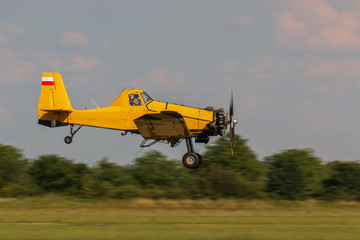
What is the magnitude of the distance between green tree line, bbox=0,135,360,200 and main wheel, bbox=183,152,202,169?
35.3 ft

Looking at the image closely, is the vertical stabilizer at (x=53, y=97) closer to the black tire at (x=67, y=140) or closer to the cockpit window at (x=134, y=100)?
the black tire at (x=67, y=140)

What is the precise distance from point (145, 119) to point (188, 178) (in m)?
14.6

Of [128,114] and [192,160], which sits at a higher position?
[128,114]

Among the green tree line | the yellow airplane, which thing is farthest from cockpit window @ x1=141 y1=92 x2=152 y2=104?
the green tree line

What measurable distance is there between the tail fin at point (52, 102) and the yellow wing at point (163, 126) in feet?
12.4

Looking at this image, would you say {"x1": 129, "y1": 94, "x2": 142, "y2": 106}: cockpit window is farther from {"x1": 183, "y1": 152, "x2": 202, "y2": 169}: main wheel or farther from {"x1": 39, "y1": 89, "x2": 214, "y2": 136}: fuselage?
{"x1": 183, "y1": 152, "x2": 202, "y2": 169}: main wheel

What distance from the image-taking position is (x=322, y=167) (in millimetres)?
39969

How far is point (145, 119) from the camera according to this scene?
19688mm

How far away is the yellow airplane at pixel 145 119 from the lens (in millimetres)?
20328

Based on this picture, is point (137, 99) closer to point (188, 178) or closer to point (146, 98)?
point (146, 98)

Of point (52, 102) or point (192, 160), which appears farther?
point (52, 102)

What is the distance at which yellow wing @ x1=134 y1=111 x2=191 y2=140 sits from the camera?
1938 cm

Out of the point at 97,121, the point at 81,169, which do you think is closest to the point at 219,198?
the point at 81,169

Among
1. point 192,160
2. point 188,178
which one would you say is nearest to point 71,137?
point 192,160
